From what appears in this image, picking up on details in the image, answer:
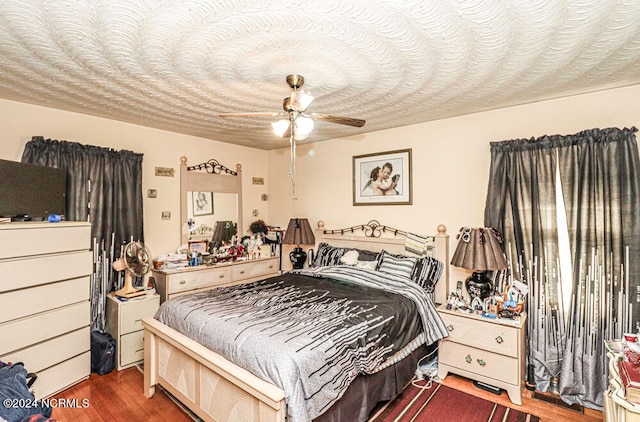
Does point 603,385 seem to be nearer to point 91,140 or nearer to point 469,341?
point 469,341

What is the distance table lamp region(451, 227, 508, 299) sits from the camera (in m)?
2.68

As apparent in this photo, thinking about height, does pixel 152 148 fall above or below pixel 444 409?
above

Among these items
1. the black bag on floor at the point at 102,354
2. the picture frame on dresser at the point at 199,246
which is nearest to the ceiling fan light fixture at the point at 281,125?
the picture frame on dresser at the point at 199,246

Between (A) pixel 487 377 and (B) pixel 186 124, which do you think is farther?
(B) pixel 186 124

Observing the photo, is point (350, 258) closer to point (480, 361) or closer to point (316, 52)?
point (480, 361)

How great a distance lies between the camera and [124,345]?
3.10 m

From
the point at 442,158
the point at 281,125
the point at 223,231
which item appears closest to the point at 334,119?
the point at 281,125

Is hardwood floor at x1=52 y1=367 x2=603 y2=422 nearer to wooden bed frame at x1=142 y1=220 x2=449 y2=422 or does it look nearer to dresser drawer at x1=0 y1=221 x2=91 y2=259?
wooden bed frame at x1=142 y1=220 x2=449 y2=422

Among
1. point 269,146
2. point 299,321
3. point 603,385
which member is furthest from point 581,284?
point 269,146

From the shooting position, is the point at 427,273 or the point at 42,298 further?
the point at 427,273

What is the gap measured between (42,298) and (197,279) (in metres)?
1.45

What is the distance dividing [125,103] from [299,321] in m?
2.46

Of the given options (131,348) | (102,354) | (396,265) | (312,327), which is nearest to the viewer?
(312,327)

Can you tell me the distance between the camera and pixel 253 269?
4363 millimetres
